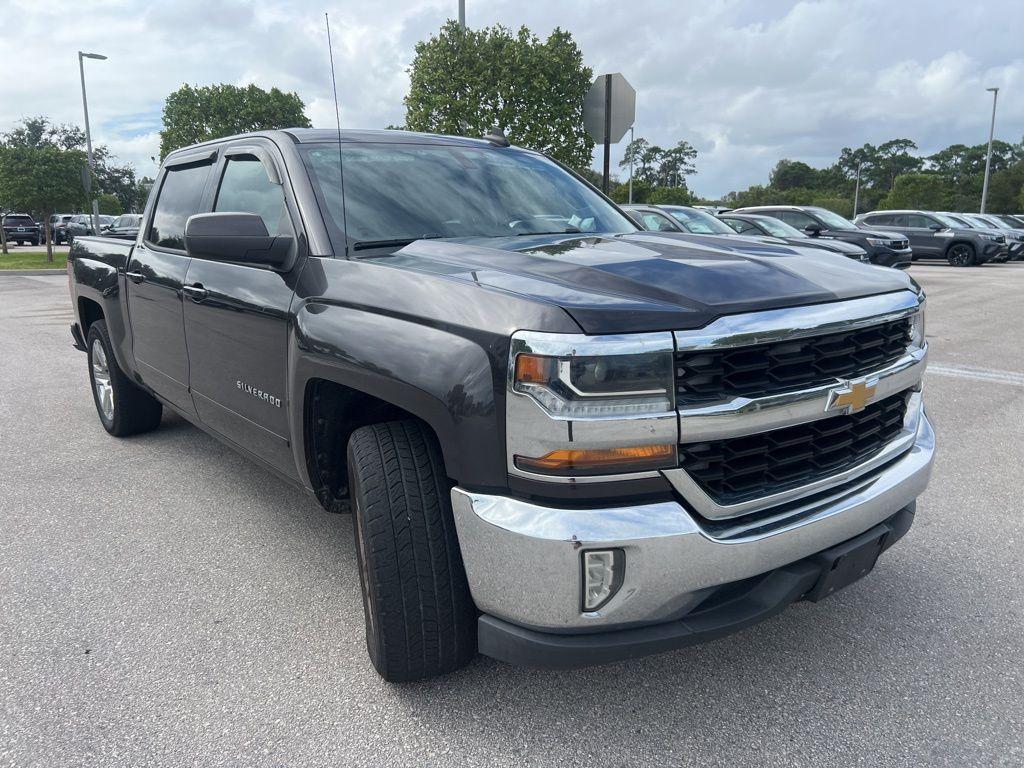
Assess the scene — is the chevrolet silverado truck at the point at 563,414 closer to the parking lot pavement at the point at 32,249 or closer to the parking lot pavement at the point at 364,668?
the parking lot pavement at the point at 364,668

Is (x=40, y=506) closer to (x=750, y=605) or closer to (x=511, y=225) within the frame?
(x=511, y=225)

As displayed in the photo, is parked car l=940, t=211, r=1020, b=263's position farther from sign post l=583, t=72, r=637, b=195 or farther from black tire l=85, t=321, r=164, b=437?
black tire l=85, t=321, r=164, b=437

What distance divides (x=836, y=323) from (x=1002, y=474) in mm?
2865

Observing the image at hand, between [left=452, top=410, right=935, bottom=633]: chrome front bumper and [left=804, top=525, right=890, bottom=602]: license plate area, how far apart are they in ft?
0.41

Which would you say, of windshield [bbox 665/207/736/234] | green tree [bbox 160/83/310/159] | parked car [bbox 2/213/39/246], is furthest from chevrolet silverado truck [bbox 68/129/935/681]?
green tree [bbox 160/83/310/159]

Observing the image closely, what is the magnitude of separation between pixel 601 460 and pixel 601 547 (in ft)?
0.64

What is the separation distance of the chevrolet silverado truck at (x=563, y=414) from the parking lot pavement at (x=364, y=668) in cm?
25

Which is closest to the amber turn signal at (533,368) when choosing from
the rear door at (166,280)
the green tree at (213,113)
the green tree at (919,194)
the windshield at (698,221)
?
the rear door at (166,280)

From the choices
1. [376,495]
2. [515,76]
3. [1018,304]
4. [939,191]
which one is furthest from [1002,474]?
[939,191]

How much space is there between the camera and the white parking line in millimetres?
6531

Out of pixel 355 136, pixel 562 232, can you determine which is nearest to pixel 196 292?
pixel 355 136

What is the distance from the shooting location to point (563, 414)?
178cm

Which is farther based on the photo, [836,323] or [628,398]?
[836,323]

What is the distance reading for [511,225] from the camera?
3076mm
